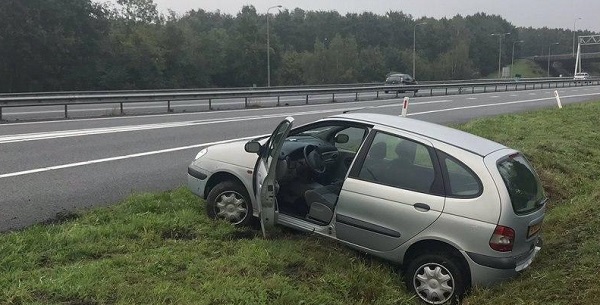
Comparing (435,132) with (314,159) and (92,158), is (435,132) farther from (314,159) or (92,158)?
(92,158)

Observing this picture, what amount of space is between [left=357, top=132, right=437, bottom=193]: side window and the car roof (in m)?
0.16

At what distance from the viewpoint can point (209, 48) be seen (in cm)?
5894

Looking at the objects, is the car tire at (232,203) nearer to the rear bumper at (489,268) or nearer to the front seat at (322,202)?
the front seat at (322,202)

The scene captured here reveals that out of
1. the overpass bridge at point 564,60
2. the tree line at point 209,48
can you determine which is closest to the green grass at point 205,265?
the tree line at point 209,48

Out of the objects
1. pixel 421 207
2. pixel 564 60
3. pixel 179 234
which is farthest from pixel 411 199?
pixel 564 60

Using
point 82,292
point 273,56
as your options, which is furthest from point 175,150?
point 273,56

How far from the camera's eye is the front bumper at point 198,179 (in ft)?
20.3

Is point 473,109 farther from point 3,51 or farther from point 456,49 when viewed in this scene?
point 456,49

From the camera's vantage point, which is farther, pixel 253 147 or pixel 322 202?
pixel 253 147

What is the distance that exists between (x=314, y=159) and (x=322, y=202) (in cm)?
62

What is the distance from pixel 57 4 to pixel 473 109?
31.7 m

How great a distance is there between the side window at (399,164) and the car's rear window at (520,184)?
633 millimetres

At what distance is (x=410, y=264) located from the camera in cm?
491

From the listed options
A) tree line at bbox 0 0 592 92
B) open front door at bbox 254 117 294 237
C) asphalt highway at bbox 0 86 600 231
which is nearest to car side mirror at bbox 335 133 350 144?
open front door at bbox 254 117 294 237
